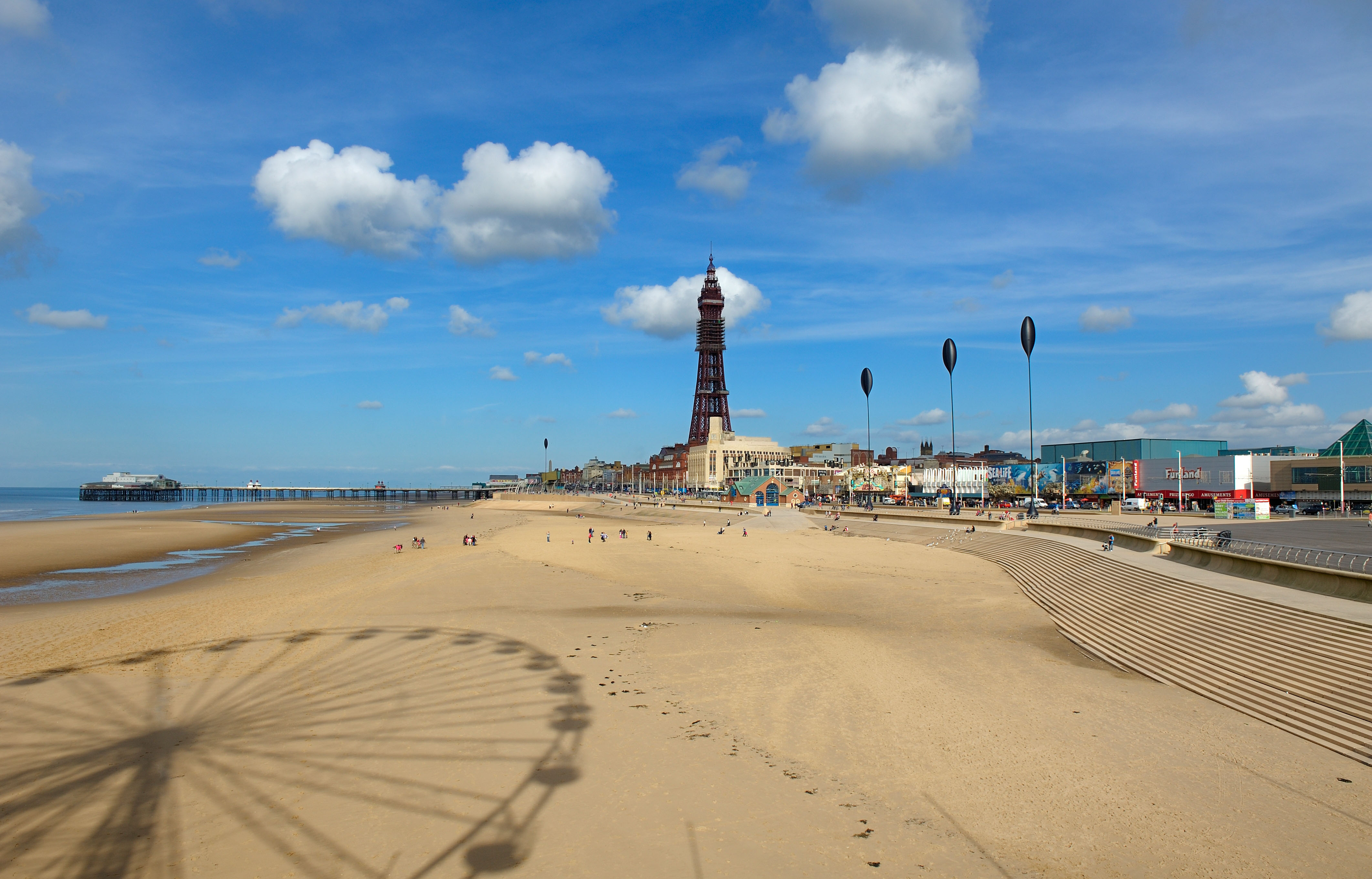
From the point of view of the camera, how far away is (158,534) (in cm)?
5003

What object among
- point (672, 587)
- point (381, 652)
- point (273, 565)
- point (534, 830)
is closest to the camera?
point (534, 830)

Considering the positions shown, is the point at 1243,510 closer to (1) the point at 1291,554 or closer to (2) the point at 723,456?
(1) the point at 1291,554

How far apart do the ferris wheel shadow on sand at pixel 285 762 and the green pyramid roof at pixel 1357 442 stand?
96102mm

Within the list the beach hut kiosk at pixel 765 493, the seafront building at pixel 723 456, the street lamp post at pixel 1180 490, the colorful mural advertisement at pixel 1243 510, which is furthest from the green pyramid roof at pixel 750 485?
the colorful mural advertisement at pixel 1243 510

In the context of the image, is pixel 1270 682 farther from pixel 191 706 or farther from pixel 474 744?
pixel 191 706

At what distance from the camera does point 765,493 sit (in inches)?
4112

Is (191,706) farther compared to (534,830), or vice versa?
(191,706)

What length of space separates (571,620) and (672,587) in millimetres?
7279

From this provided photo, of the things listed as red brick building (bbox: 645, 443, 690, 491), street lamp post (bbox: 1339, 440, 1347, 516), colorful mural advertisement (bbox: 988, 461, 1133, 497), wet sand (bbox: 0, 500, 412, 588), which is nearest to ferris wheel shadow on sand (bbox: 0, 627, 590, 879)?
wet sand (bbox: 0, 500, 412, 588)

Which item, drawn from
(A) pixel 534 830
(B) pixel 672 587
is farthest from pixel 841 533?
(A) pixel 534 830

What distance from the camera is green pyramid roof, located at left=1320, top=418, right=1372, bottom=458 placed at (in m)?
74.4

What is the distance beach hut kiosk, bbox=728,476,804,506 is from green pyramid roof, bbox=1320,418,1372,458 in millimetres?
61795

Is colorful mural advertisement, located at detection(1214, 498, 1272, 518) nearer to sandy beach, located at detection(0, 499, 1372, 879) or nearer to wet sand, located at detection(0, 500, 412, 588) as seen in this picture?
sandy beach, located at detection(0, 499, 1372, 879)

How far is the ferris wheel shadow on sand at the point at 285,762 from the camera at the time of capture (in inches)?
284
